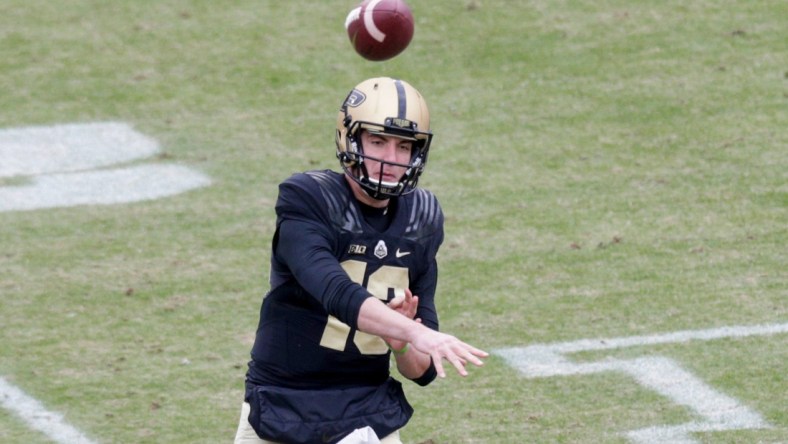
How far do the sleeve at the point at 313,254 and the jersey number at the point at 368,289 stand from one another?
0.10 m

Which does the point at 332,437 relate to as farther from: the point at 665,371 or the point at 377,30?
the point at 377,30

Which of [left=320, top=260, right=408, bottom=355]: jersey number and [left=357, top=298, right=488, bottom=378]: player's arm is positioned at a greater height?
[left=357, top=298, right=488, bottom=378]: player's arm

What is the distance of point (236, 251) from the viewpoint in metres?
8.95

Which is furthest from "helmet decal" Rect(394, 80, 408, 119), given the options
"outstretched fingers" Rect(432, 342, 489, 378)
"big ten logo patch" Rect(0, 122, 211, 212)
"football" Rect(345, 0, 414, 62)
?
"big ten logo patch" Rect(0, 122, 211, 212)

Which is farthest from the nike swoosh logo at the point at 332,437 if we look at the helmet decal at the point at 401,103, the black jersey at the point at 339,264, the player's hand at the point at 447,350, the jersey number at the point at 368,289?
the helmet decal at the point at 401,103

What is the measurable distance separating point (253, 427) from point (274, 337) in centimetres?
29

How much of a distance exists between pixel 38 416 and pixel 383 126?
9.88 ft

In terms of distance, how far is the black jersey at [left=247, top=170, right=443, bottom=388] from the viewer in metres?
4.43

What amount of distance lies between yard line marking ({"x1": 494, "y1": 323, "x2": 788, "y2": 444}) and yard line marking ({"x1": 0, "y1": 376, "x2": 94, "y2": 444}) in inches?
88.6

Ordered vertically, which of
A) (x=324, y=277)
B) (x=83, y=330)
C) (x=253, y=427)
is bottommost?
(x=83, y=330)

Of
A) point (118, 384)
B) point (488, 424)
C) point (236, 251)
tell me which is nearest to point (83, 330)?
point (118, 384)

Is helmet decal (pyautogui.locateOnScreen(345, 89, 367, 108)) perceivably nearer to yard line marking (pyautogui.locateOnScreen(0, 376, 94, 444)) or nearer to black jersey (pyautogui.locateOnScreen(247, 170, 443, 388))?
black jersey (pyautogui.locateOnScreen(247, 170, 443, 388))

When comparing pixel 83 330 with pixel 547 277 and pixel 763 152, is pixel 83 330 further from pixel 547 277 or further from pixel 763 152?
pixel 763 152

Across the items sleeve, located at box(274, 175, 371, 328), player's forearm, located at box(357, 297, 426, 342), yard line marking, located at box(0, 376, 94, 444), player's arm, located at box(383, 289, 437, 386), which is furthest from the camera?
yard line marking, located at box(0, 376, 94, 444)
